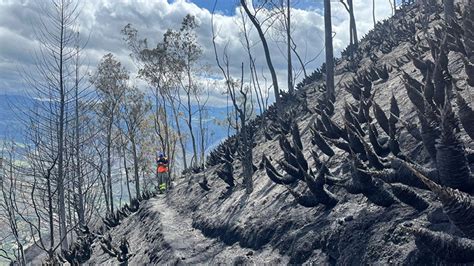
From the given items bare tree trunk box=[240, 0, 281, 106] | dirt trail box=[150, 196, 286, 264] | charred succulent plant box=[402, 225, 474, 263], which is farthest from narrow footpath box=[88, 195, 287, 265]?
bare tree trunk box=[240, 0, 281, 106]

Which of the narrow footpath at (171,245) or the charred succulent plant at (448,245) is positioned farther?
the narrow footpath at (171,245)

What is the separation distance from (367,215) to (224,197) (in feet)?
22.1

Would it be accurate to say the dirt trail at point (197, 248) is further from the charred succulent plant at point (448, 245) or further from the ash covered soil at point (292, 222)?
the charred succulent plant at point (448, 245)

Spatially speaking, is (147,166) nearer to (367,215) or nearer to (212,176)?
(212,176)

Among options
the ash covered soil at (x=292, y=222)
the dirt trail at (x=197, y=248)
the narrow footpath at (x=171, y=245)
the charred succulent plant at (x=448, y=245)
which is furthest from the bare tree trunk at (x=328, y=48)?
the charred succulent plant at (x=448, y=245)

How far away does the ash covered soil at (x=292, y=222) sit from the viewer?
4121mm

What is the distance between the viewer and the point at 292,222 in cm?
660

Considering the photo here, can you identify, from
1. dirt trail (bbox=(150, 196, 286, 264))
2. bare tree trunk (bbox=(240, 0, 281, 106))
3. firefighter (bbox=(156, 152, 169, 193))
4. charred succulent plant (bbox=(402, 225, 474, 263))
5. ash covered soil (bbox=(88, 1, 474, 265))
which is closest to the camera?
charred succulent plant (bbox=(402, 225, 474, 263))

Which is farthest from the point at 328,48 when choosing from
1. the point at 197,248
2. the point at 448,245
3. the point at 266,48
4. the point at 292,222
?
the point at 448,245

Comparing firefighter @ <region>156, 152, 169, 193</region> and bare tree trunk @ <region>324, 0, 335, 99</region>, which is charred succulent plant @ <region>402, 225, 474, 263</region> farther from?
firefighter @ <region>156, 152, 169, 193</region>

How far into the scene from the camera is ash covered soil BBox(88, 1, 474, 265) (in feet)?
13.5

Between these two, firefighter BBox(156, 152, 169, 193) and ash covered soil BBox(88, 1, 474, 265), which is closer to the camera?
ash covered soil BBox(88, 1, 474, 265)

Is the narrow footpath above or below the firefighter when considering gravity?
below

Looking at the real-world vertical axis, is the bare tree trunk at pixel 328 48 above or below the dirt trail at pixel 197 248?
above
